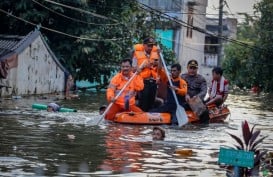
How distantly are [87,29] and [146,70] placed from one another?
15436 mm

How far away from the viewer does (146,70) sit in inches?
746

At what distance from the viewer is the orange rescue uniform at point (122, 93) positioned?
59.0 ft

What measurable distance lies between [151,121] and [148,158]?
252 inches

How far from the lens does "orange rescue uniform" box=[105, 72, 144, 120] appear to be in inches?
707

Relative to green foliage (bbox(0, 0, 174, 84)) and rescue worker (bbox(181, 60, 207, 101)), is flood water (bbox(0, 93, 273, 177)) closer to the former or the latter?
rescue worker (bbox(181, 60, 207, 101))

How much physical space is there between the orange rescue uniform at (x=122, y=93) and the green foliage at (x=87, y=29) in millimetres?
12602

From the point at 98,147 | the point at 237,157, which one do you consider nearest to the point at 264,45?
the point at 98,147

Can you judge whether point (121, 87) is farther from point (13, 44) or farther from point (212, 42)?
point (212, 42)

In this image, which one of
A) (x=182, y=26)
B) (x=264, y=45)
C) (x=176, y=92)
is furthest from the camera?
(x=182, y=26)

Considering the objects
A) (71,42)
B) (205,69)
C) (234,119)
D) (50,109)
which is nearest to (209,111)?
(234,119)

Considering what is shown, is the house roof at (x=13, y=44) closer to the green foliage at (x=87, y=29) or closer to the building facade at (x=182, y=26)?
the green foliage at (x=87, y=29)

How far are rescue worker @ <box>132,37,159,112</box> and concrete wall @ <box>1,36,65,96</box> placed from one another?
8.09 metres

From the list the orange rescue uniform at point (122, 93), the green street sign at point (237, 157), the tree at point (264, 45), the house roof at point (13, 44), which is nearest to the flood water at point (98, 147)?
the orange rescue uniform at point (122, 93)

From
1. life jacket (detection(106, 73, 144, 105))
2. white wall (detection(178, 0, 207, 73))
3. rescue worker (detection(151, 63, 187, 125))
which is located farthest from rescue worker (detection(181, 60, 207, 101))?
white wall (detection(178, 0, 207, 73))
